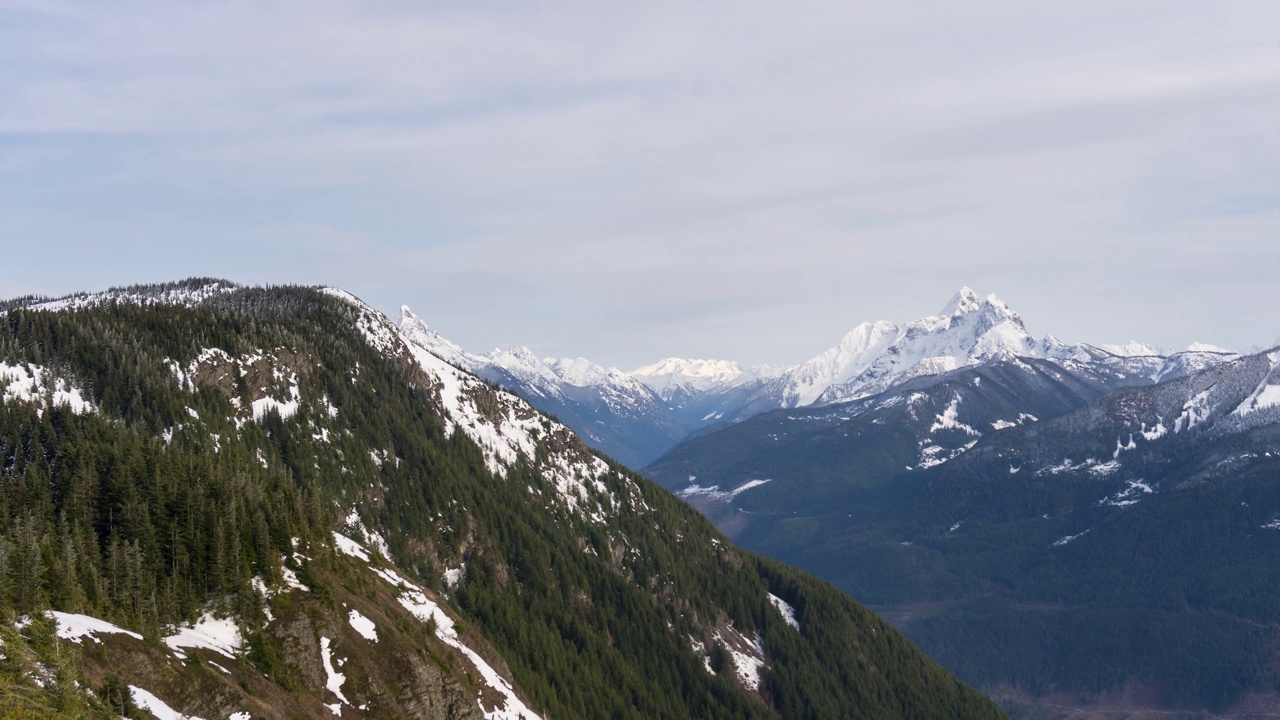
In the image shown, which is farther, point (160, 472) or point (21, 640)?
point (160, 472)

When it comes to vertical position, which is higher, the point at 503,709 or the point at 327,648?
the point at 327,648

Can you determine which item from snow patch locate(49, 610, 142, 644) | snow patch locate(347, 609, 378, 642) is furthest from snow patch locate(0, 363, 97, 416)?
snow patch locate(49, 610, 142, 644)

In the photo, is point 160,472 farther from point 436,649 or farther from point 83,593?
point 436,649

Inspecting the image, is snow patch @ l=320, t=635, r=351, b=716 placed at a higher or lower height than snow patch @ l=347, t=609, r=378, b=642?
lower

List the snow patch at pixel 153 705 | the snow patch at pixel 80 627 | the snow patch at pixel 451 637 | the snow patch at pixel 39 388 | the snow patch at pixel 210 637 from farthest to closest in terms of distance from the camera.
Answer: the snow patch at pixel 39 388
the snow patch at pixel 451 637
the snow patch at pixel 210 637
the snow patch at pixel 80 627
the snow patch at pixel 153 705

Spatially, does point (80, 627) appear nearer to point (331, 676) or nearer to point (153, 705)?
point (153, 705)

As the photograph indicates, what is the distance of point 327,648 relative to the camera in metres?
102

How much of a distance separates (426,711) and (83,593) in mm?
38490

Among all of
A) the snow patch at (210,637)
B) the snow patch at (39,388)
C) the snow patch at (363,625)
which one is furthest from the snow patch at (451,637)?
the snow patch at (39,388)

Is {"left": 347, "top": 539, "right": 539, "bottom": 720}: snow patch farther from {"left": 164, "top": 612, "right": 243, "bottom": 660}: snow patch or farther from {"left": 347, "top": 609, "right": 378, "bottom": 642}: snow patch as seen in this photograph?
{"left": 164, "top": 612, "right": 243, "bottom": 660}: snow patch

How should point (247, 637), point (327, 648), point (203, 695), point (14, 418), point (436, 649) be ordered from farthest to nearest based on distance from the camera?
point (14, 418) < point (436, 649) < point (327, 648) < point (247, 637) < point (203, 695)

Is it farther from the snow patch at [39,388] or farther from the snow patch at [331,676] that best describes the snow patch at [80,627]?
the snow patch at [39,388]

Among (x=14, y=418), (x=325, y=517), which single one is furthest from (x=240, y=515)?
(x=14, y=418)

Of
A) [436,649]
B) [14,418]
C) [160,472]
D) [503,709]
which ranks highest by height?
[14,418]
